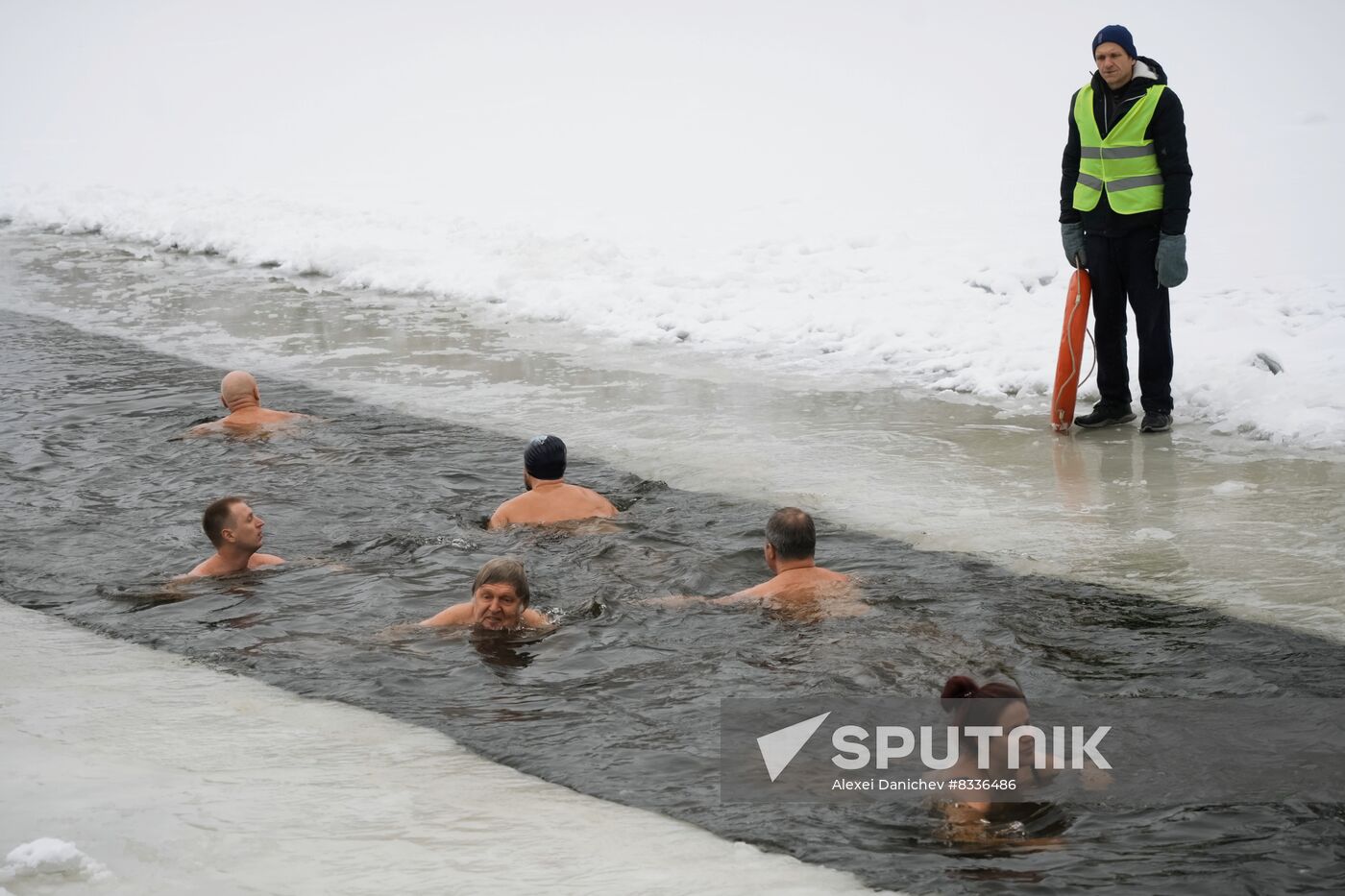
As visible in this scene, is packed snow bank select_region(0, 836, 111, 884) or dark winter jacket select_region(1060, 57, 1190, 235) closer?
packed snow bank select_region(0, 836, 111, 884)

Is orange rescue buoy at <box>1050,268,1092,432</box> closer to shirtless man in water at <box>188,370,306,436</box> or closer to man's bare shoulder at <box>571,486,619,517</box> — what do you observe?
man's bare shoulder at <box>571,486,619,517</box>

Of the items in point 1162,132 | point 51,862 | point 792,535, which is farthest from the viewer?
point 1162,132

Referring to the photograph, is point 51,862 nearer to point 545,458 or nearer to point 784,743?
point 784,743

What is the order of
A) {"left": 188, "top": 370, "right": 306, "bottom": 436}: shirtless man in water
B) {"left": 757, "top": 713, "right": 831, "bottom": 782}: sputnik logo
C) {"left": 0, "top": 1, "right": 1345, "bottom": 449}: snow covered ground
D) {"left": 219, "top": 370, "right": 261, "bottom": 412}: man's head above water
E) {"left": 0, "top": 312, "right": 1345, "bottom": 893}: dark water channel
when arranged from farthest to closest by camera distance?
1. {"left": 0, "top": 1, "right": 1345, "bottom": 449}: snow covered ground
2. {"left": 219, "top": 370, "right": 261, "bottom": 412}: man's head above water
3. {"left": 188, "top": 370, "right": 306, "bottom": 436}: shirtless man in water
4. {"left": 757, "top": 713, "right": 831, "bottom": 782}: sputnik logo
5. {"left": 0, "top": 312, "right": 1345, "bottom": 893}: dark water channel

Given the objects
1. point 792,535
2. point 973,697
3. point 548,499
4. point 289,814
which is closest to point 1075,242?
point 792,535

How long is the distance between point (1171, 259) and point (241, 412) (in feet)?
21.4

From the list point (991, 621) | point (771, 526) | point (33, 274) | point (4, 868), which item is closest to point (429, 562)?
point (771, 526)

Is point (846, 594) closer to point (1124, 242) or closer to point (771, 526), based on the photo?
point (771, 526)

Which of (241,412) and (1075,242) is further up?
(1075,242)

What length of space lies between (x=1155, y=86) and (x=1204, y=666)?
169 inches

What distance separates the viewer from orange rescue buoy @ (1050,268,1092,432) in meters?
8.89

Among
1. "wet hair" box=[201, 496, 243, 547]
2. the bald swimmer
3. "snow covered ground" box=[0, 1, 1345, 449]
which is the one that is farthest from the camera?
"snow covered ground" box=[0, 1, 1345, 449]

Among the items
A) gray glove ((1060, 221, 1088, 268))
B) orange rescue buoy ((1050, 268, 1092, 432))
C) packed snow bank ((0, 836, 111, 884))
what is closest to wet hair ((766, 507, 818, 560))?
orange rescue buoy ((1050, 268, 1092, 432))

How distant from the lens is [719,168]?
71.2 feet
